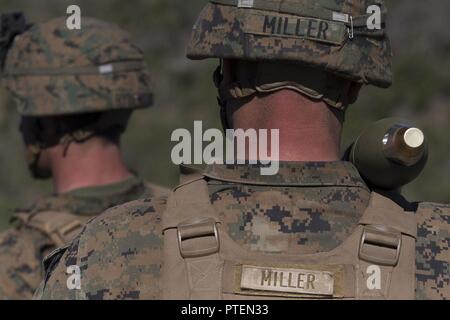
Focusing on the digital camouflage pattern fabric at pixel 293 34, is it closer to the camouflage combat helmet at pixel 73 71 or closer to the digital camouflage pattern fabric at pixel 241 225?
the digital camouflage pattern fabric at pixel 241 225

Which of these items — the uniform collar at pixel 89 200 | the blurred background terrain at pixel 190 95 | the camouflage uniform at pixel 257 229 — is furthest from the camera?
the blurred background terrain at pixel 190 95

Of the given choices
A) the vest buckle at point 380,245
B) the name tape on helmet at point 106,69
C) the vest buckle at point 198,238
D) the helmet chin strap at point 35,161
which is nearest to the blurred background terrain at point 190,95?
the helmet chin strap at point 35,161

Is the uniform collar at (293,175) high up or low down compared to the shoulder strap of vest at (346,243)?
up

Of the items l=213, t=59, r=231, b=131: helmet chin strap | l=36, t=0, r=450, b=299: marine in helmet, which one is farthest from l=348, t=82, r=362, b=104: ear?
l=213, t=59, r=231, b=131: helmet chin strap

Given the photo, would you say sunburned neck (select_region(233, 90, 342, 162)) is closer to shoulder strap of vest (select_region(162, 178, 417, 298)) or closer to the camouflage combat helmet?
shoulder strap of vest (select_region(162, 178, 417, 298))

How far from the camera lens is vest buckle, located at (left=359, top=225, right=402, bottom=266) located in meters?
3.11

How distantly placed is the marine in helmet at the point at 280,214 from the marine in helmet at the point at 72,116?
A: 7.14 feet

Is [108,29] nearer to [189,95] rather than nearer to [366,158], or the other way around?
[366,158]

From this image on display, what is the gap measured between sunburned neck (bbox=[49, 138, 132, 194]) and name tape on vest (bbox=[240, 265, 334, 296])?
271 cm

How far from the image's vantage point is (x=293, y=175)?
3250mm

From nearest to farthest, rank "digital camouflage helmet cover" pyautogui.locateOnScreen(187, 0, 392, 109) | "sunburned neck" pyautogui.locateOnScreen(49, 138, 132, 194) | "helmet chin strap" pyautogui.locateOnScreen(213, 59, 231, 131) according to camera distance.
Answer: "digital camouflage helmet cover" pyautogui.locateOnScreen(187, 0, 392, 109) < "helmet chin strap" pyautogui.locateOnScreen(213, 59, 231, 131) < "sunburned neck" pyautogui.locateOnScreen(49, 138, 132, 194)

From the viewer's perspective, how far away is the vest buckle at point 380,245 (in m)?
3.11

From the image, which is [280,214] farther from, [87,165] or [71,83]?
[71,83]
